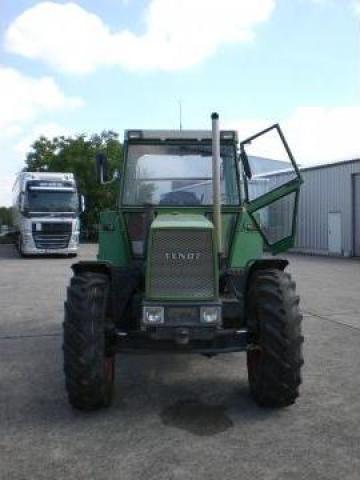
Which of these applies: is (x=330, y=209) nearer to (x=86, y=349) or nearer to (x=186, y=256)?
(x=186, y=256)

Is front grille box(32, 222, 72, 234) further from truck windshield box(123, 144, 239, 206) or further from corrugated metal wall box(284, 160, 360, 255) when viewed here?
truck windshield box(123, 144, 239, 206)

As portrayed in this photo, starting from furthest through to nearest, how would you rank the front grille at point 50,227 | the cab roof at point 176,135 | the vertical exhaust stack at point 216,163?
the front grille at point 50,227
the cab roof at point 176,135
the vertical exhaust stack at point 216,163

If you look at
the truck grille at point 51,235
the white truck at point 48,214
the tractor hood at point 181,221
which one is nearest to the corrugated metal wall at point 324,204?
the white truck at point 48,214

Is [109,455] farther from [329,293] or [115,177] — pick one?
[329,293]

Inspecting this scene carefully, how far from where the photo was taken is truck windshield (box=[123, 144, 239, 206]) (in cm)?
588

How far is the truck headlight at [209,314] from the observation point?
4.63 m

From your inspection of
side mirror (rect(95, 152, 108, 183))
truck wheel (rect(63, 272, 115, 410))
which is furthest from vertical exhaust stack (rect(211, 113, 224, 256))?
side mirror (rect(95, 152, 108, 183))

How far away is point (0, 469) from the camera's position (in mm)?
3729

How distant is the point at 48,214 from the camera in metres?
21.7

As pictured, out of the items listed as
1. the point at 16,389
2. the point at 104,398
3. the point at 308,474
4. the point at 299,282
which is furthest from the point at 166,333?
the point at 299,282

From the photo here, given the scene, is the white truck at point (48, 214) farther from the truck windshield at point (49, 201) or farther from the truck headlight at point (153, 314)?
the truck headlight at point (153, 314)

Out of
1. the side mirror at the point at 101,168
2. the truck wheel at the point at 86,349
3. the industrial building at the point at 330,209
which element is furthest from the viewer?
the industrial building at the point at 330,209

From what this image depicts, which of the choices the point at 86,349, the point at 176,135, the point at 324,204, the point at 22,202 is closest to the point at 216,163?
the point at 176,135

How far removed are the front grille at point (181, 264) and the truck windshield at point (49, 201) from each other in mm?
17761
